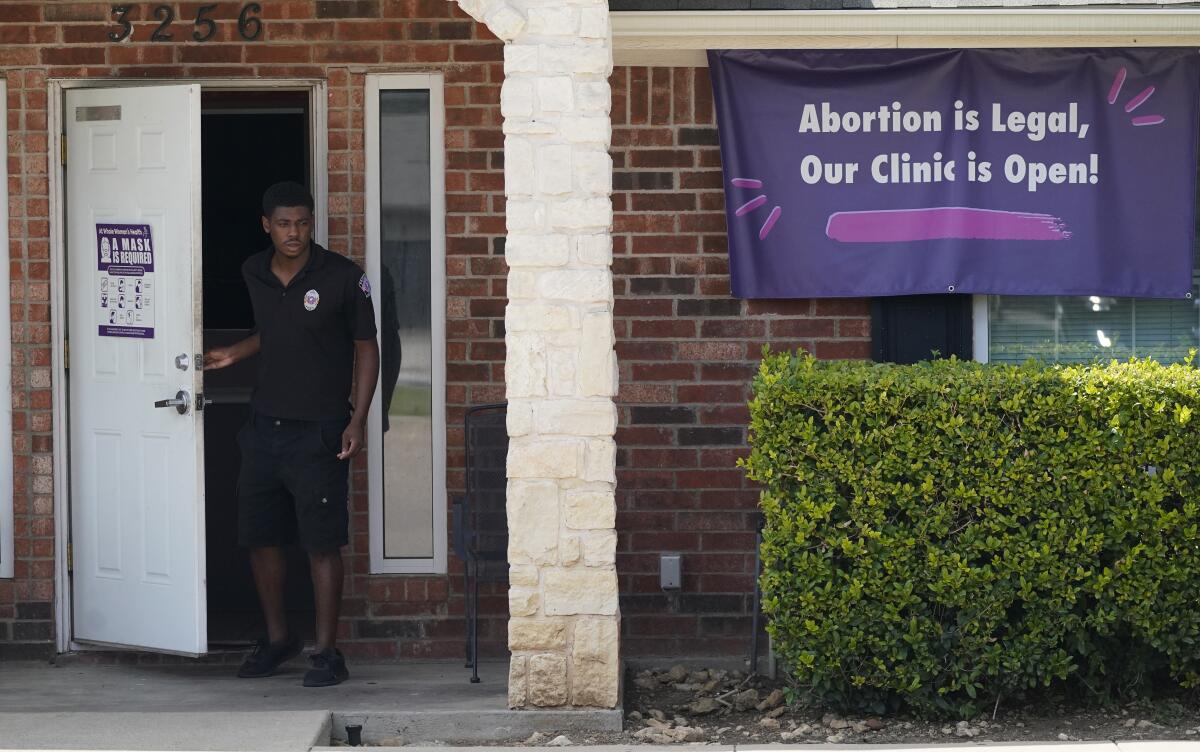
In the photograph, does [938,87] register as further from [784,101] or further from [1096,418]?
[1096,418]

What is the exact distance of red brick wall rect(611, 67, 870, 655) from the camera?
684cm

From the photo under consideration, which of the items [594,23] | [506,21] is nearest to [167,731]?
[506,21]

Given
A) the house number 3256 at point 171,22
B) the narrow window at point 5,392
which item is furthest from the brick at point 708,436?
the narrow window at point 5,392

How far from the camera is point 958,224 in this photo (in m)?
6.66

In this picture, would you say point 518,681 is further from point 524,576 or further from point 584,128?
point 584,128

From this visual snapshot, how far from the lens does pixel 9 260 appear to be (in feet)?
22.7

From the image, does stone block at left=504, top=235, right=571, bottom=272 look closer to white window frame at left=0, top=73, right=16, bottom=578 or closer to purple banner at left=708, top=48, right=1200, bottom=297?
purple banner at left=708, top=48, right=1200, bottom=297

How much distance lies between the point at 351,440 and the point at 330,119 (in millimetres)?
1483

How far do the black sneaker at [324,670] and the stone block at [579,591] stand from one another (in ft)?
4.12

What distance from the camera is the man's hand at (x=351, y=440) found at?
6.42m

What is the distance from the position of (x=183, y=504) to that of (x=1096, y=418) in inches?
147

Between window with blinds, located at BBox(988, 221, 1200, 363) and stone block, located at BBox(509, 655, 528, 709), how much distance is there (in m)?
2.61

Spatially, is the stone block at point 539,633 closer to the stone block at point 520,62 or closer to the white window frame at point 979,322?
the stone block at point 520,62

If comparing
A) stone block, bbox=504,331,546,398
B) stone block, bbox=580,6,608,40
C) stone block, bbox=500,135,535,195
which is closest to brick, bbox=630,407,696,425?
stone block, bbox=504,331,546,398
